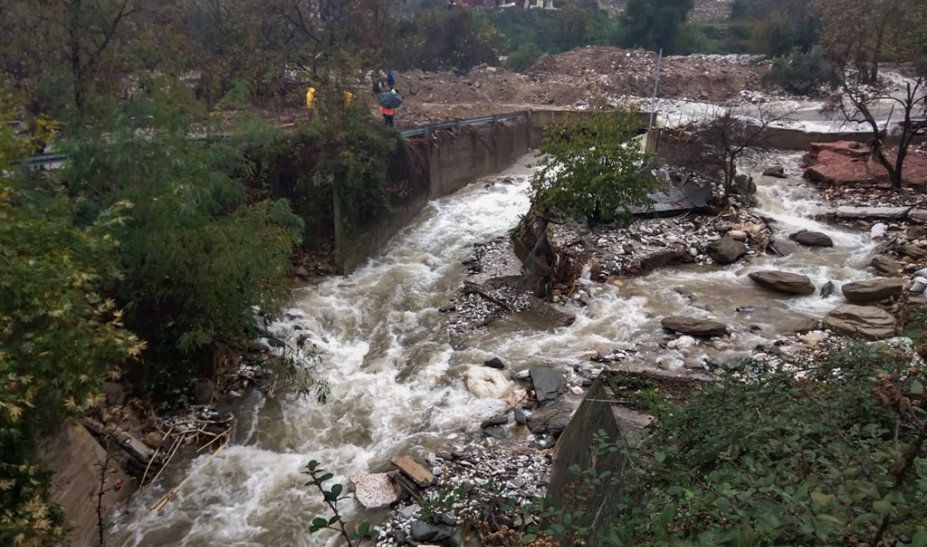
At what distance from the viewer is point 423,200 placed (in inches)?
564

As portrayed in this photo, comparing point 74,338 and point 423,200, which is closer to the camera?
point 74,338

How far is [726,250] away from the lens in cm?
1066

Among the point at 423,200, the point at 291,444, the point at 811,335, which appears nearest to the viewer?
the point at 291,444

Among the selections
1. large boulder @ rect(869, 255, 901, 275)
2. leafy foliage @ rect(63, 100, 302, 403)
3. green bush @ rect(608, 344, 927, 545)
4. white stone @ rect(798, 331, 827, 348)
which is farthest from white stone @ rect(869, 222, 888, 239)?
leafy foliage @ rect(63, 100, 302, 403)

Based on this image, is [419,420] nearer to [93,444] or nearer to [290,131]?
[93,444]

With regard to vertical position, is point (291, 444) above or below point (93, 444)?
below

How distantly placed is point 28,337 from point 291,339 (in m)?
4.61

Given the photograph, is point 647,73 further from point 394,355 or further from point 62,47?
point 62,47

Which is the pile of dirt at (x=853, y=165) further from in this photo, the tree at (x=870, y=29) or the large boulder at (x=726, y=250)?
the large boulder at (x=726, y=250)

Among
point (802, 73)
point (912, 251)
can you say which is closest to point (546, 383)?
point (912, 251)

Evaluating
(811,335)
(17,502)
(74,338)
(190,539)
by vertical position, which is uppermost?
(74,338)

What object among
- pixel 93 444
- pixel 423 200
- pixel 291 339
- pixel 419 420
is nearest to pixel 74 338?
pixel 93 444

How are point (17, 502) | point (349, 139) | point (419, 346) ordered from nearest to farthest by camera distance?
point (17, 502), point (419, 346), point (349, 139)

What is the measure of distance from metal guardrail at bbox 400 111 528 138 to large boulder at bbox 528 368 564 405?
25.2 feet
